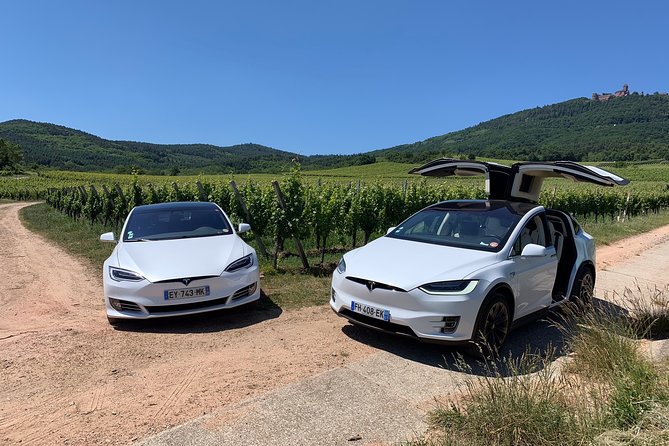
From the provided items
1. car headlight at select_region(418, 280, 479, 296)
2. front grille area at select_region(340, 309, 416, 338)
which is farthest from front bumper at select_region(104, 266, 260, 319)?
car headlight at select_region(418, 280, 479, 296)

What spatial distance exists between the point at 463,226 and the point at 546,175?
212cm

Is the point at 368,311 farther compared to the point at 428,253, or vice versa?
the point at 428,253

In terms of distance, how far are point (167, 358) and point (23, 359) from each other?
1416 mm

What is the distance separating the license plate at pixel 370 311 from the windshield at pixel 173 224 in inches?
115

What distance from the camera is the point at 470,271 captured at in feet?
15.0

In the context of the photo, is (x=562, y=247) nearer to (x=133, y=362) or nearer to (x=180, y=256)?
(x=180, y=256)

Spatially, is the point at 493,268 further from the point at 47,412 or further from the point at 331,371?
the point at 47,412

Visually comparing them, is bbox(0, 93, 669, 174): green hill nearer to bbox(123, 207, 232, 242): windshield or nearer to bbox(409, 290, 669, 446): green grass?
bbox(123, 207, 232, 242): windshield

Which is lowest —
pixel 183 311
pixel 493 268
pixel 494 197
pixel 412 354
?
pixel 412 354

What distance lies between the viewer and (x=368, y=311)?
4758 millimetres

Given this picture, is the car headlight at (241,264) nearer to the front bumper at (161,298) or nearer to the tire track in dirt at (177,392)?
the front bumper at (161,298)

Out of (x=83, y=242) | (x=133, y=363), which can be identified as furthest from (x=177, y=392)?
(x=83, y=242)

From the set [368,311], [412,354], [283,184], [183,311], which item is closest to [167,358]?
[183,311]

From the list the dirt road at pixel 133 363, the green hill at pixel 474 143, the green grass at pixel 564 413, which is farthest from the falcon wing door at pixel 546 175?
the green hill at pixel 474 143
